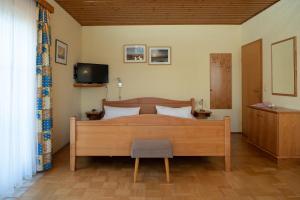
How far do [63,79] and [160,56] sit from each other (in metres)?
2.33

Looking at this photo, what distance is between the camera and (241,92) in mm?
5855

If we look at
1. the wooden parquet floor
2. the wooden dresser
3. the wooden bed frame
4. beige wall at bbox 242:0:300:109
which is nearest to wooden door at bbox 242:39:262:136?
beige wall at bbox 242:0:300:109

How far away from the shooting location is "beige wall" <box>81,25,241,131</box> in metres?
5.84

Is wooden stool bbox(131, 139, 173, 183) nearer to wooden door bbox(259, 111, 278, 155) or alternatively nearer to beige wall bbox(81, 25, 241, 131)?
wooden door bbox(259, 111, 278, 155)

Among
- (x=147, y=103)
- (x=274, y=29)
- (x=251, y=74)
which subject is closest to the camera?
(x=274, y=29)

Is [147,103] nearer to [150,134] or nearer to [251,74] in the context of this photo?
[150,134]

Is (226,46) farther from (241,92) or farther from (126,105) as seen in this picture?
(126,105)

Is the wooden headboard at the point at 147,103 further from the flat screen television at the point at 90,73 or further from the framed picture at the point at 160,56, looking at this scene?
the framed picture at the point at 160,56

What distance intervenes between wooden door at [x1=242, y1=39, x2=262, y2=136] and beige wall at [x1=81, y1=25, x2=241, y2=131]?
219 millimetres

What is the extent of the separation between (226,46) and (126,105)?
276cm

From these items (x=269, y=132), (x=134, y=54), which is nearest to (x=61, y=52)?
(x=134, y=54)

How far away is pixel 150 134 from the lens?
3.36 metres

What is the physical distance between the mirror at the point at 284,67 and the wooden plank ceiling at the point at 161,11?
84 centimetres

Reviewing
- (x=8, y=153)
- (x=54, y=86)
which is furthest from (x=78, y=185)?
(x=54, y=86)
